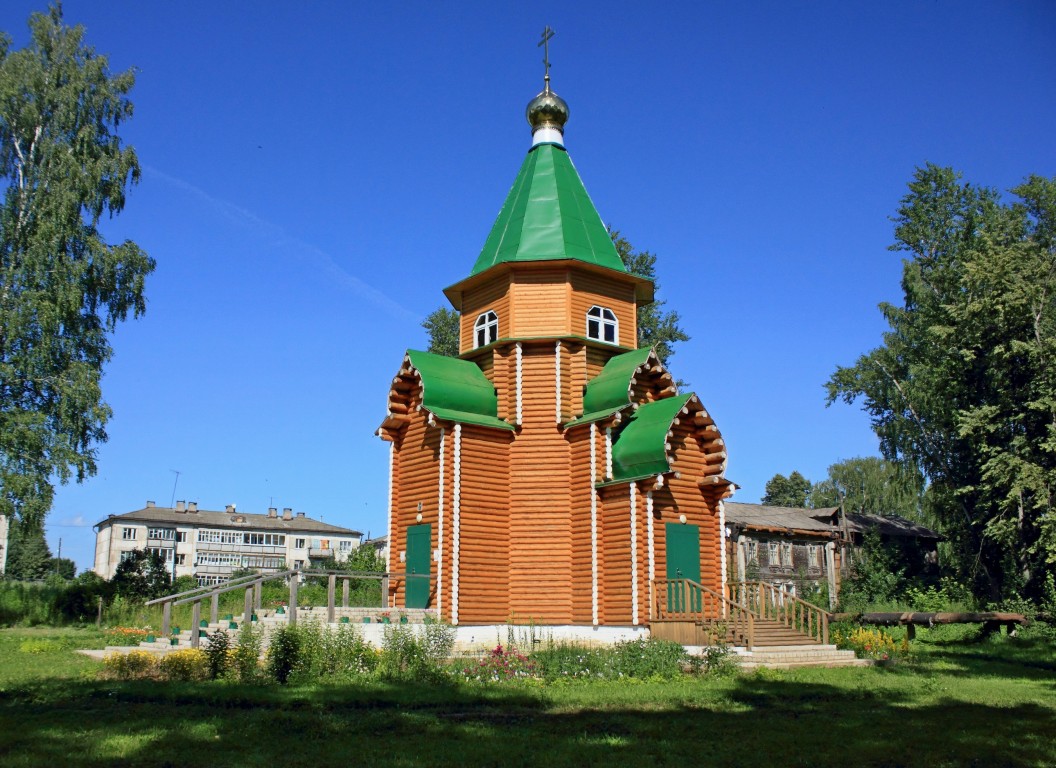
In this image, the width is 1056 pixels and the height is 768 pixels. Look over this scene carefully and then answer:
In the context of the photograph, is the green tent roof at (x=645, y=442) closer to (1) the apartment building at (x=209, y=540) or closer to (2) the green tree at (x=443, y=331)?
(2) the green tree at (x=443, y=331)

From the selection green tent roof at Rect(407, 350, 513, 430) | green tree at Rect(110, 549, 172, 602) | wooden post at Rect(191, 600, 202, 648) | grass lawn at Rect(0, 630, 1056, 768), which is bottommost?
grass lawn at Rect(0, 630, 1056, 768)

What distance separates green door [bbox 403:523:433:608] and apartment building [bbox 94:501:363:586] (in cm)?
4733

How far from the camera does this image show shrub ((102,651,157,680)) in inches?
524

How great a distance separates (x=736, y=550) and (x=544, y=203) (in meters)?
21.3

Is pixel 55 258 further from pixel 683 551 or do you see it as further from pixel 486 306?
pixel 683 551

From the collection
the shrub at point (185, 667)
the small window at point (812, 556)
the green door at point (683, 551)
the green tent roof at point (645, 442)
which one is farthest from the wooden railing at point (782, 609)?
the small window at point (812, 556)

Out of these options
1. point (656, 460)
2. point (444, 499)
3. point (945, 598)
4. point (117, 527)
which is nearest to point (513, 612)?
point (444, 499)

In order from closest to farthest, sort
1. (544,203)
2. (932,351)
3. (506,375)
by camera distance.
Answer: (506,375), (544,203), (932,351)

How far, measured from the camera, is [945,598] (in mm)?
28906

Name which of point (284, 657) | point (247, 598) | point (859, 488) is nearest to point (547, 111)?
point (247, 598)

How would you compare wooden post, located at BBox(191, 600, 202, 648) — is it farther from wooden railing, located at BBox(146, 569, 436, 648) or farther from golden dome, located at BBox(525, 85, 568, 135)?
golden dome, located at BBox(525, 85, 568, 135)

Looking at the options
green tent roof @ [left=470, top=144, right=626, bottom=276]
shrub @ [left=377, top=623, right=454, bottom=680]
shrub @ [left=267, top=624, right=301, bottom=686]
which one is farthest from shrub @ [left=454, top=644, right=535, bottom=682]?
green tent roof @ [left=470, top=144, right=626, bottom=276]


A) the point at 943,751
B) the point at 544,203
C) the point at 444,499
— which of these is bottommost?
the point at 943,751

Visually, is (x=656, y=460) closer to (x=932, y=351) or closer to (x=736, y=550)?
(x=932, y=351)
